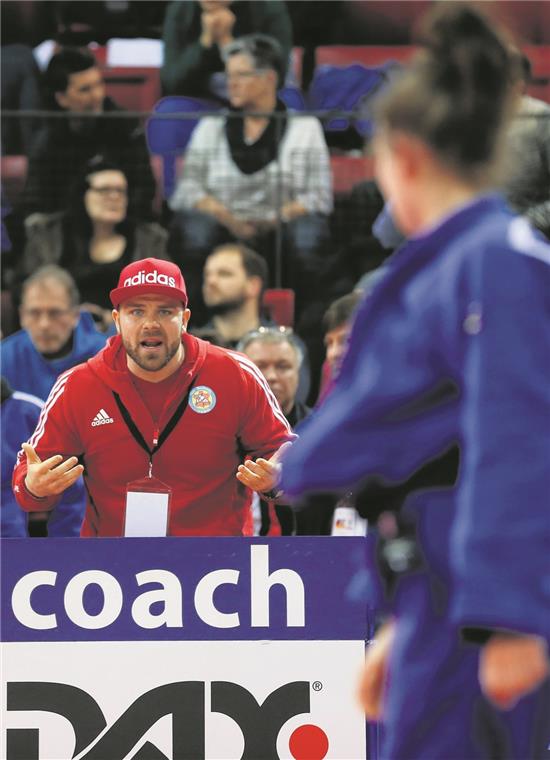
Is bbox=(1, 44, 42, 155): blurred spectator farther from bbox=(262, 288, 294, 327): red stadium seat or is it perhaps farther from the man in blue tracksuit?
bbox=(262, 288, 294, 327): red stadium seat

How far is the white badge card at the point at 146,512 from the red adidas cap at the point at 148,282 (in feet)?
2.81

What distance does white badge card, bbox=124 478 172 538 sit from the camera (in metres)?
5.69

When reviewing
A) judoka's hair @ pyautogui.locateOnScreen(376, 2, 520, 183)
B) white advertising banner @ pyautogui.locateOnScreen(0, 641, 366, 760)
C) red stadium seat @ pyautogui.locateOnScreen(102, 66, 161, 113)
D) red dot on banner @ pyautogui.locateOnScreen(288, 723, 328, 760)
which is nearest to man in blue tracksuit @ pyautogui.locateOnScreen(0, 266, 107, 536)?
red stadium seat @ pyautogui.locateOnScreen(102, 66, 161, 113)

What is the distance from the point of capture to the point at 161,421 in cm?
601

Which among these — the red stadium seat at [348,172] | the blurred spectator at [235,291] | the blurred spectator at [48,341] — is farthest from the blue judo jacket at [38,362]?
the red stadium seat at [348,172]

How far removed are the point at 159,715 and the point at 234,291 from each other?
457 centimetres

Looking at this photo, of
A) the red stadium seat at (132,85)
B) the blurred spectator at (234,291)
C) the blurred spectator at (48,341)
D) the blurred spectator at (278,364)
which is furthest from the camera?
the red stadium seat at (132,85)

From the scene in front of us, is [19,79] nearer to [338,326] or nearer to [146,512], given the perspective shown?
[338,326]

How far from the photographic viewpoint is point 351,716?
4.82 meters

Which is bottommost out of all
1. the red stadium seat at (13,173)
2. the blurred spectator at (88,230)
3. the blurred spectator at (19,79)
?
the blurred spectator at (88,230)

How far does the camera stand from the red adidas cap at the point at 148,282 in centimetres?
603

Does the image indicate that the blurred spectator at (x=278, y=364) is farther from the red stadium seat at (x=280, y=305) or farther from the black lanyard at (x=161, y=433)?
the black lanyard at (x=161, y=433)

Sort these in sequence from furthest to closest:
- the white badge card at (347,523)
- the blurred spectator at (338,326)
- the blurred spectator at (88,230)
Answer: the blurred spectator at (88,230) → the blurred spectator at (338,326) → the white badge card at (347,523)

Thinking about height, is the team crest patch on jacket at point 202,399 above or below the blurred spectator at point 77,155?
below
